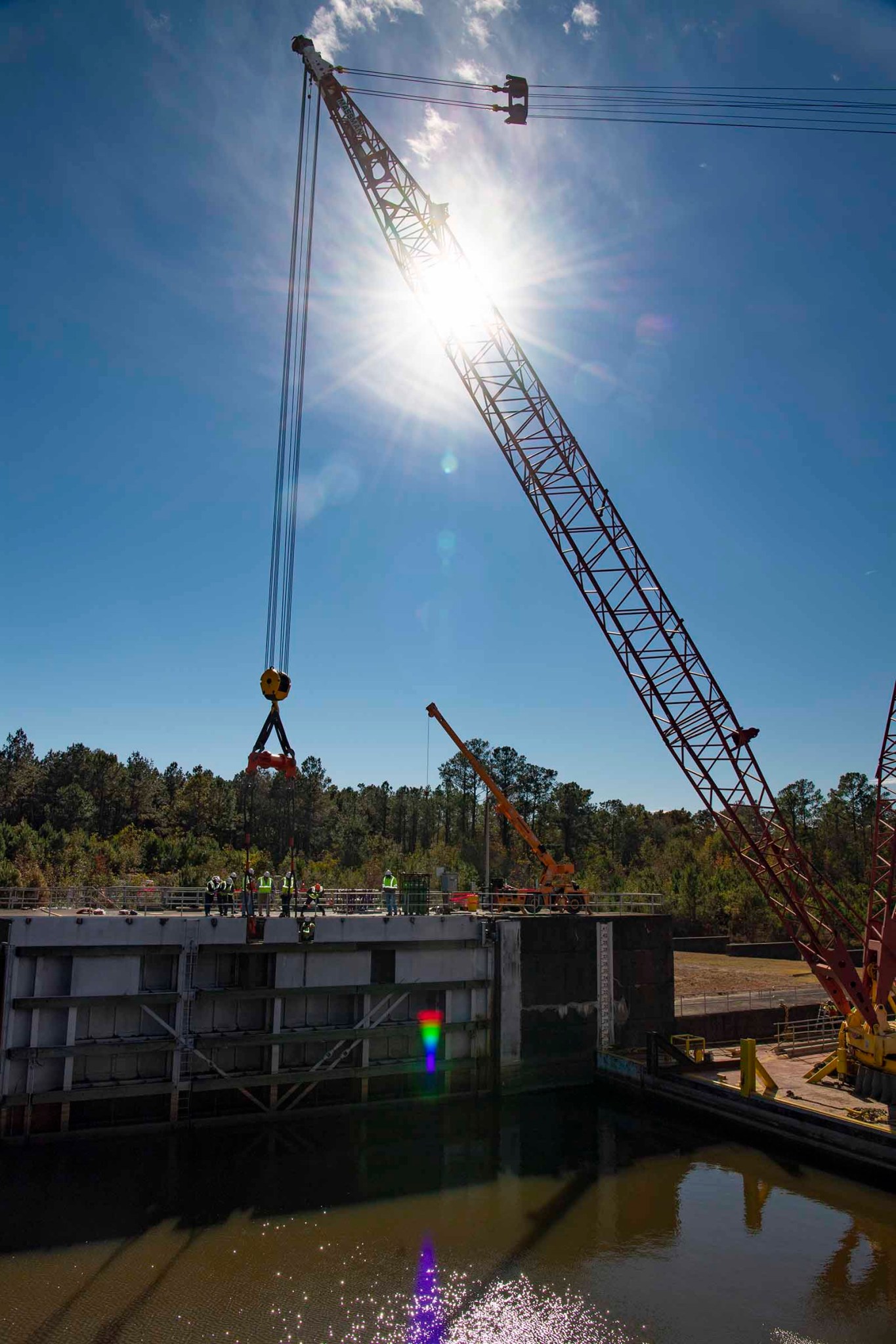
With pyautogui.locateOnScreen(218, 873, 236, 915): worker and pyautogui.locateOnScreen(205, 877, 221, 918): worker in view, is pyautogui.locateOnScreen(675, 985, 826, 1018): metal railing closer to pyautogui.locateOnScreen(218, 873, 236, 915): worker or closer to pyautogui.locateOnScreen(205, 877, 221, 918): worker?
pyautogui.locateOnScreen(218, 873, 236, 915): worker

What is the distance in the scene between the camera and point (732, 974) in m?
51.4

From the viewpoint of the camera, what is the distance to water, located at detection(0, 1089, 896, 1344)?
15.3 meters

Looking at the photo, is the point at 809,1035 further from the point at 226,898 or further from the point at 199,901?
the point at 199,901

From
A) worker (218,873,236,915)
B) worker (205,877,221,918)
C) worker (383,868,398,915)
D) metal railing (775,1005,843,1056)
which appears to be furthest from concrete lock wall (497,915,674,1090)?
worker (205,877,221,918)

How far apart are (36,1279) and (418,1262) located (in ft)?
24.7

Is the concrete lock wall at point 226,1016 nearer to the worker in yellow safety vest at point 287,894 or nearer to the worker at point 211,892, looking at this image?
the worker in yellow safety vest at point 287,894

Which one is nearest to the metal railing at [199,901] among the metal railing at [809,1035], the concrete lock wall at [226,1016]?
the concrete lock wall at [226,1016]

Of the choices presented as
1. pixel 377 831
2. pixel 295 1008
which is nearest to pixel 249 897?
pixel 295 1008

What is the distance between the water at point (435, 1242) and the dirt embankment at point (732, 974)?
890 inches

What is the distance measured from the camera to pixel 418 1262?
17250mm

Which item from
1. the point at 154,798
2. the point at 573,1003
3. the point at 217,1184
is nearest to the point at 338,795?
the point at 154,798

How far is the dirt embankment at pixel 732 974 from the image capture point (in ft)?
151

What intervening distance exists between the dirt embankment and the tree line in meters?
8.56

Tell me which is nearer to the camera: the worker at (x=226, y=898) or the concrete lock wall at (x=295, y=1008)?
the concrete lock wall at (x=295, y=1008)
